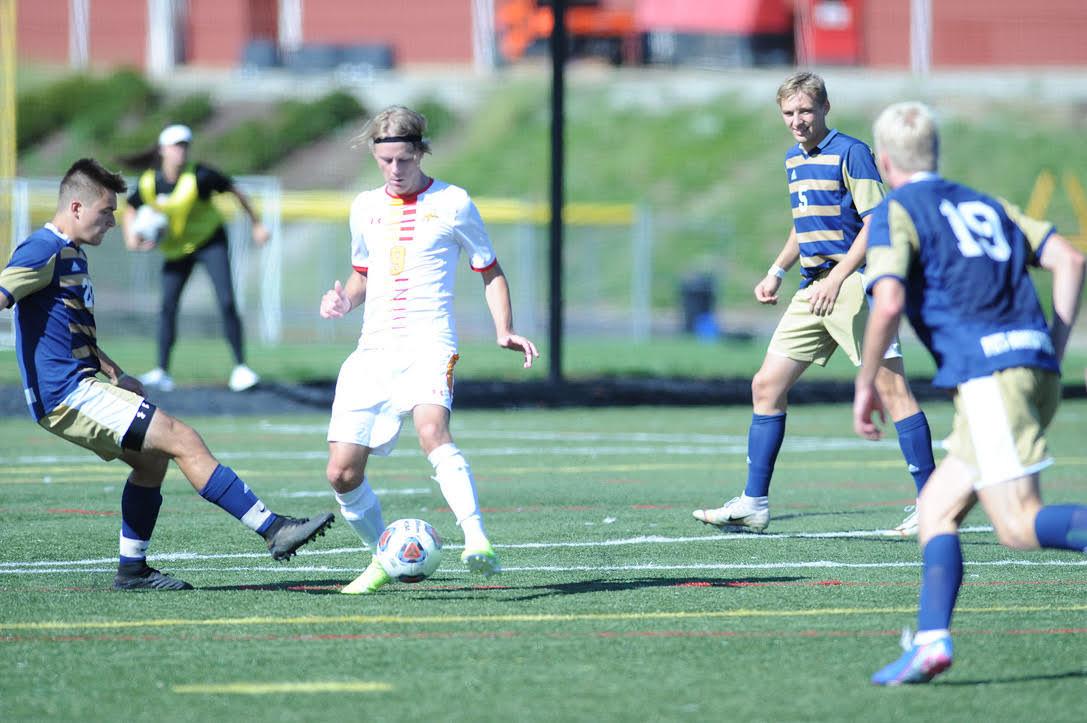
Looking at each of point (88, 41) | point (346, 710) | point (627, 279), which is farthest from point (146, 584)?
point (88, 41)

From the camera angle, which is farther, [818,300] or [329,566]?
[818,300]

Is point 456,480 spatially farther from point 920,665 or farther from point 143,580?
point 920,665

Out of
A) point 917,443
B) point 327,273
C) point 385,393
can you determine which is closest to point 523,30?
point 327,273

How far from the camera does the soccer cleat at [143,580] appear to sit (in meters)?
6.25

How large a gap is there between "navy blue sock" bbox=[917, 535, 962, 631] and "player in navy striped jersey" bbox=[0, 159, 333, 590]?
2522mm

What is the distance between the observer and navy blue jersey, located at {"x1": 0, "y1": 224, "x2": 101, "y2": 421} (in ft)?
19.9

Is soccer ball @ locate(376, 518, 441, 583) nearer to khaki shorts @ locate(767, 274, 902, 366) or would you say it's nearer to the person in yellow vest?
khaki shorts @ locate(767, 274, 902, 366)

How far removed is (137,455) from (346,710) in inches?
89.9

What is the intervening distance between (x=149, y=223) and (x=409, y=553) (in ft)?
27.3

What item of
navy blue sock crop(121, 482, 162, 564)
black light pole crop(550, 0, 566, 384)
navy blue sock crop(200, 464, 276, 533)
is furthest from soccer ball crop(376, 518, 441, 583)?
black light pole crop(550, 0, 566, 384)

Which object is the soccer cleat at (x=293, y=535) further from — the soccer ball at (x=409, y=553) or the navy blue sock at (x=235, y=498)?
the soccer ball at (x=409, y=553)

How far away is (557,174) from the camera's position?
15.4 m

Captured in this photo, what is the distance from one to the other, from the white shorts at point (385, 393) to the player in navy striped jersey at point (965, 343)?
6.85ft

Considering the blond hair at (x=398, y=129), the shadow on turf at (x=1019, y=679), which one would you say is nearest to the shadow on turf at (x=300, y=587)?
the blond hair at (x=398, y=129)
